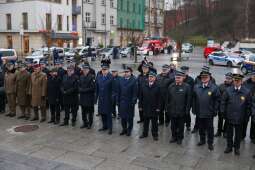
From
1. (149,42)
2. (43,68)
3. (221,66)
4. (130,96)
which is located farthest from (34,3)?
(130,96)

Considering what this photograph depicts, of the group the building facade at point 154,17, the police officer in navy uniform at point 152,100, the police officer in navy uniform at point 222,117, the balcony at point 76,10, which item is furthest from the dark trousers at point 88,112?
the building facade at point 154,17

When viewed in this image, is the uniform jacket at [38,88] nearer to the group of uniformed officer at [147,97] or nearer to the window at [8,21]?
the group of uniformed officer at [147,97]

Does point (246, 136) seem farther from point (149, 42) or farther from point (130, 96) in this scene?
point (149, 42)

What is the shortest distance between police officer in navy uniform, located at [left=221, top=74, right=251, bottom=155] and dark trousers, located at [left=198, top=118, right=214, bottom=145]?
40 centimetres

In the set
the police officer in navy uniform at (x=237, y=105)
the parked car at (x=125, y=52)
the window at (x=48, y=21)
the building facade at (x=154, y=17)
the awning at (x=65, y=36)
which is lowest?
the police officer in navy uniform at (x=237, y=105)

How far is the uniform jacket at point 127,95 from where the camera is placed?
8.69 meters

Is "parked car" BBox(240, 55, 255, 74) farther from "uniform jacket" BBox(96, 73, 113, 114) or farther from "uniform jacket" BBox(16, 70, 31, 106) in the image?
"uniform jacket" BBox(16, 70, 31, 106)

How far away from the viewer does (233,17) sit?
242ft

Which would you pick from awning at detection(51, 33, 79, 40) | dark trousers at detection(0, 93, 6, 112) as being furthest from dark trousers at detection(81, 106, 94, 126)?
awning at detection(51, 33, 79, 40)

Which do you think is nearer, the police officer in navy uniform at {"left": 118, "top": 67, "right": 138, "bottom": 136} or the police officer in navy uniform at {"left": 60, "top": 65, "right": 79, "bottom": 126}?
the police officer in navy uniform at {"left": 118, "top": 67, "right": 138, "bottom": 136}

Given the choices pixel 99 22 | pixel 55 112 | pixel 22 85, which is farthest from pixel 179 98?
pixel 99 22

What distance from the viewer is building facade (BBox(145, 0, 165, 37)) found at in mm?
82938

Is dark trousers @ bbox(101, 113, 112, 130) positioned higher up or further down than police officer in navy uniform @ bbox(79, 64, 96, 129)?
further down

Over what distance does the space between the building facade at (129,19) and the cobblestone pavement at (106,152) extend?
2181 inches
